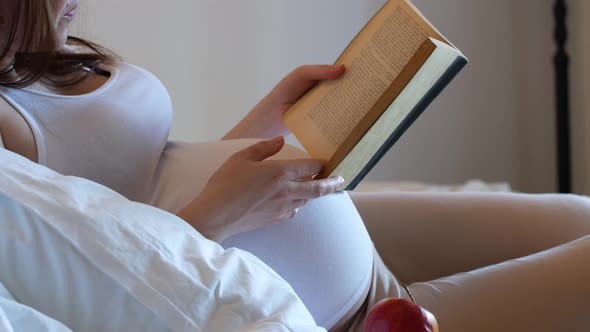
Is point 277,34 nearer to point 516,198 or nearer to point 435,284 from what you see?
point 516,198

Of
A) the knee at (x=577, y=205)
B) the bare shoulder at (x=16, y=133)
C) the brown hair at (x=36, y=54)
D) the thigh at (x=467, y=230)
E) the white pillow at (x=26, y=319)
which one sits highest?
the brown hair at (x=36, y=54)

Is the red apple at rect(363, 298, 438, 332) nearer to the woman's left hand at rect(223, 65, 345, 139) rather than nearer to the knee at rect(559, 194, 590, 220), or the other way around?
the woman's left hand at rect(223, 65, 345, 139)

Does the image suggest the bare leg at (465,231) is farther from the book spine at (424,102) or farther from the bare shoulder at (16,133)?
the bare shoulder at (16,133)

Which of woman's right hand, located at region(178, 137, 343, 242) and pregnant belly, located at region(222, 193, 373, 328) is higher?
woman's right hand, located at region(178, 137, 343, 242)

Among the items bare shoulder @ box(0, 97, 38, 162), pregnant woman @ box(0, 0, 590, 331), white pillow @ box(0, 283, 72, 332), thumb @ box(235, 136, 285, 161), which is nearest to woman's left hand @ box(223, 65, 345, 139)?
pregnant woman @ box(0, 0, 590, 331)

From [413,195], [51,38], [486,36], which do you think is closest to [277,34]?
[486,36]

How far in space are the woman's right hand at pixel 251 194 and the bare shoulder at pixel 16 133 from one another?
0.65 ft

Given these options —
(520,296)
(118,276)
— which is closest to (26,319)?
(118,276)

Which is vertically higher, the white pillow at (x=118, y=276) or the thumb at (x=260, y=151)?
the thumb at (x=260, y=151)

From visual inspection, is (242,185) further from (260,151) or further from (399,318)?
(399,318)

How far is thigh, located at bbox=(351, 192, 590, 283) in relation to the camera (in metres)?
1.16

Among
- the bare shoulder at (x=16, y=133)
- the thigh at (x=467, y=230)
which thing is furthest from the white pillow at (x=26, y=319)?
the thigh at (x=467, y=230)

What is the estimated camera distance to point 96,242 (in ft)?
2.20

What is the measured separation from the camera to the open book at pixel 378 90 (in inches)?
32.8
